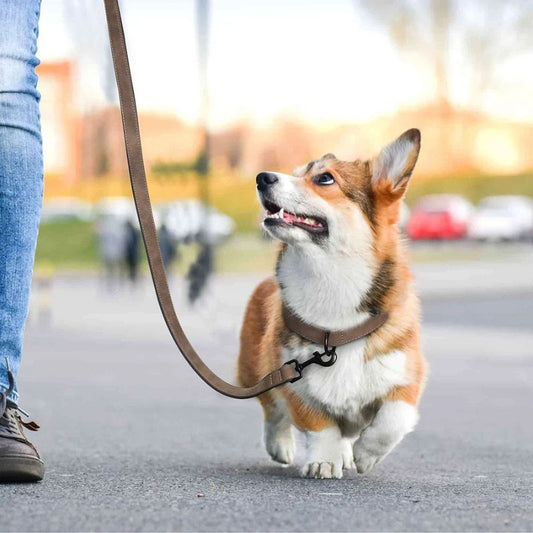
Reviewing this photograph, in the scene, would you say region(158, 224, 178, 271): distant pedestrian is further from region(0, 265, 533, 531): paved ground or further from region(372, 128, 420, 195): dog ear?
region(372, 128, 420, 195): dog ear

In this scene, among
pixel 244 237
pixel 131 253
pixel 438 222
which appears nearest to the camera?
pixel 131 253

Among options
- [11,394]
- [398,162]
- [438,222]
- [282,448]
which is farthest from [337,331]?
[438,222]

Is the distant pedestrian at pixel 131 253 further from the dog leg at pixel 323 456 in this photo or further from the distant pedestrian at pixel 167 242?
the dog leg at pixel 323 456

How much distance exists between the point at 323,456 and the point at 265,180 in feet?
3.05

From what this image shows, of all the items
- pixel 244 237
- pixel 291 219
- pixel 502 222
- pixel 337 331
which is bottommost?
pixel 244 237

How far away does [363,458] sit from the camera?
400cm

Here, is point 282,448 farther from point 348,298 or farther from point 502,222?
point 502,222

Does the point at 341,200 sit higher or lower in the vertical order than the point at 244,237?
higher

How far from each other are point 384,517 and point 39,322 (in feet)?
46.7

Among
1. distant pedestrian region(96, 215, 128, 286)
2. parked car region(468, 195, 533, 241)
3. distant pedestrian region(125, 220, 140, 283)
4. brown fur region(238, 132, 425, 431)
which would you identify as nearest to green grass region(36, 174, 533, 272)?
parked car region(468, 195, 533, 241)

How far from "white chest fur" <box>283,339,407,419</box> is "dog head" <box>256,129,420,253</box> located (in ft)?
1.25

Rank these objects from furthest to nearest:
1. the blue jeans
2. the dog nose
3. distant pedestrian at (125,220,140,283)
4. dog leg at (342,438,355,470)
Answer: distant pedestrian at (125,220,140,283) → dog leg at (342,438,355,470) → the dog nose → the blue jeans

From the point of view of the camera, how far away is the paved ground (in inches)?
119

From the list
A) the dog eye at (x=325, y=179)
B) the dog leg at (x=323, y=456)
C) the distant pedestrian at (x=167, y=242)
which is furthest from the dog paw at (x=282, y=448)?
the distant pedestrian at (x=167, y=242)
